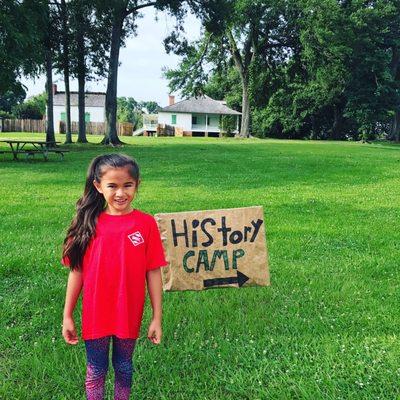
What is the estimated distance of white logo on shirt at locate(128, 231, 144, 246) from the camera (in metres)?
2.49

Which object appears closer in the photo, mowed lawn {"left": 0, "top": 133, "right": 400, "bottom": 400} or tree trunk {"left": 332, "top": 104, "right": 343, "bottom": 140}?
mowed lawn {"left": 0, "top": 133, "right": 400, "bottom": 400}

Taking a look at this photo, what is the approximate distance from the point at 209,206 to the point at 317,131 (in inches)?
2071

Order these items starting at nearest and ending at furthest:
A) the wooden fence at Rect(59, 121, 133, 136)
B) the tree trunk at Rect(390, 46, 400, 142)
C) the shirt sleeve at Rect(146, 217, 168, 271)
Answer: the shirt sleeve at Rect(146, 217, 168, 271), the tree trunk at Rect(390, 46, 400, 142), the wooden fence at Rect(59, 121, 133, 136)

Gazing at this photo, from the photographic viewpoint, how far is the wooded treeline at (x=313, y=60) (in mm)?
44188

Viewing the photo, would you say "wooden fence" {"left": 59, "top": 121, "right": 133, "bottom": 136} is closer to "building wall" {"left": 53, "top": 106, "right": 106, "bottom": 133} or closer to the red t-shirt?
"building wall" {"left": 53, "top": 106, "right": 106, "bottom": 133}

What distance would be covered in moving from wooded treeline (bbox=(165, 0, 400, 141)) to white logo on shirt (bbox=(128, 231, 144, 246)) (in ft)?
130

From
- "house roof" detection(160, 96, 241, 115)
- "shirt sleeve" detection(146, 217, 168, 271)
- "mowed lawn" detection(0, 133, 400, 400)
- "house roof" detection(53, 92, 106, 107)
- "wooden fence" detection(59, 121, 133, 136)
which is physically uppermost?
"house roof" detection(53, 92, 106, 107)

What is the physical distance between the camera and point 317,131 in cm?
5853

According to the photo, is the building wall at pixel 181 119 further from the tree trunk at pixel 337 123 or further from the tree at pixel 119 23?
the tree at pixel 119 23

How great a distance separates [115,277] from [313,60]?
4822 cm

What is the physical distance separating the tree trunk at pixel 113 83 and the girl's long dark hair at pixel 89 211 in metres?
28.8

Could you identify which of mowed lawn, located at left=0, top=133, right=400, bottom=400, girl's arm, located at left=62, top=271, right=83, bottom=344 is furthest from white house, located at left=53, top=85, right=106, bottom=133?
girl's arm, located at left=62, top=271, right=83, bottom=344

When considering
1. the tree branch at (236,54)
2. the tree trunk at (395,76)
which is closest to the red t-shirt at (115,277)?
the tree branch at (236,54)

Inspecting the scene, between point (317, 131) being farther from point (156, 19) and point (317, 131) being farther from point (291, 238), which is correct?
point (291, 238)
